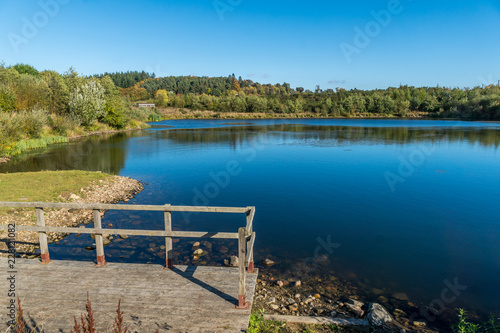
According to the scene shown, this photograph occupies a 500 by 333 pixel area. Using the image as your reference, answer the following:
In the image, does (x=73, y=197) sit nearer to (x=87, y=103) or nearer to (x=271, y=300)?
(x=271, y=300)

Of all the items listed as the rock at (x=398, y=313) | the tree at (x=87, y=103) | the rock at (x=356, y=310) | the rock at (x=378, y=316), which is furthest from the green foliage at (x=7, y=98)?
the rock at (x=398, y=313)

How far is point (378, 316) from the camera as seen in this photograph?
7.71 m

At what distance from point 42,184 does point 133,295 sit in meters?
15.0

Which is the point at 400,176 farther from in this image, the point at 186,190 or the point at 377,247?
the point at 186,190

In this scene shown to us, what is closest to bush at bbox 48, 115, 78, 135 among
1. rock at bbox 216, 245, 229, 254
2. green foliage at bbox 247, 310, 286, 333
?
rock at bbox 216, 245, 229, 254

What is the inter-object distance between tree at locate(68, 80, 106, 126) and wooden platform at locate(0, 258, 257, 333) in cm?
5430

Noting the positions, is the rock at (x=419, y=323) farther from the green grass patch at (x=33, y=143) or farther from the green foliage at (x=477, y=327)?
the green grass patch at (x=33, y=143)

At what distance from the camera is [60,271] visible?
821cm

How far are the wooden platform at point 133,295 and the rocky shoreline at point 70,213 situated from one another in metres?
3.93

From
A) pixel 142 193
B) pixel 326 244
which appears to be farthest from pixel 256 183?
pixel 326 244

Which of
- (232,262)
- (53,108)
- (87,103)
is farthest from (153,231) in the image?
(53,108)

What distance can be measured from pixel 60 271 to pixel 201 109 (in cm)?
15009

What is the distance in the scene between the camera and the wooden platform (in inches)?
A: 239

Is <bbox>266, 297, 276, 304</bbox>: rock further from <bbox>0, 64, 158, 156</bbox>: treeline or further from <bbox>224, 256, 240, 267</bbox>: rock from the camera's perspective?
<bbox>0, 64, 158, 156</bbox>: treeline
